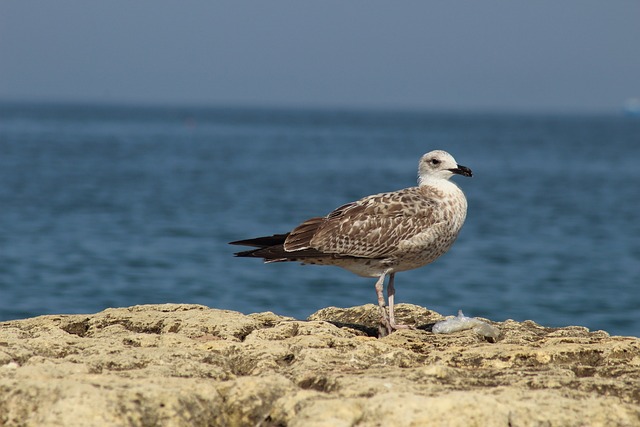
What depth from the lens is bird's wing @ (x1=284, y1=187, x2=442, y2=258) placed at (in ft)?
25.9

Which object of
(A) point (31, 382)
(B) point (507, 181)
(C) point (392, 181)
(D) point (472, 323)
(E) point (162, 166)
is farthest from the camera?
(E) point (162, 166)

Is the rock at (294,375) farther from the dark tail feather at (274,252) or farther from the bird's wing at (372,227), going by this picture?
the bird's wing at (372,227)

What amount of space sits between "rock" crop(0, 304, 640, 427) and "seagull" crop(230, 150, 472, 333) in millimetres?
740

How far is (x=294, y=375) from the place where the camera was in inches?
220

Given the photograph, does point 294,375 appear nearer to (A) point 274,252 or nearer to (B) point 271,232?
(A) point 274,252

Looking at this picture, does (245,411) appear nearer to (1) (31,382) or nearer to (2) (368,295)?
(1) (31,382)

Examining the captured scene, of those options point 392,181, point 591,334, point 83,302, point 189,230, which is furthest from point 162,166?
point 591,334

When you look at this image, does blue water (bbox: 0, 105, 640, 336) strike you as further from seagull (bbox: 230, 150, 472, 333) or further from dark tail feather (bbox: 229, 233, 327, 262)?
seagull (bbox: 230, 150, 472, 333)

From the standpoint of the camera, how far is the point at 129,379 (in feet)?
17.1

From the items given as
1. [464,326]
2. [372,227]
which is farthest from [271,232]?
[464,326]

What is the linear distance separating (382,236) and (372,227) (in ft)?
0.43

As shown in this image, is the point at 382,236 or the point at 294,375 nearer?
the point at 294,375

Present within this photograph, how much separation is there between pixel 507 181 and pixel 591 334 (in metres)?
44.7

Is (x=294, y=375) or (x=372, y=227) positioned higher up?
(x=372, y=227)
